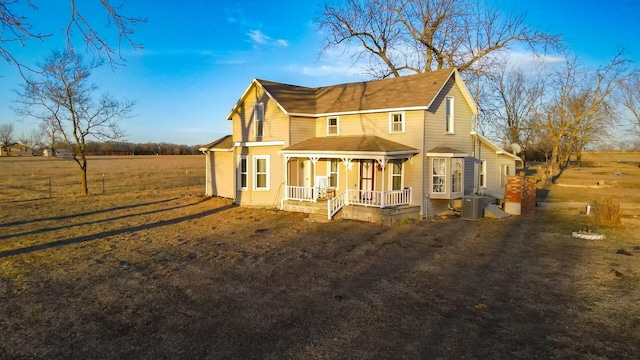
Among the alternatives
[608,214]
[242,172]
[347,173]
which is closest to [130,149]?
[242,172]

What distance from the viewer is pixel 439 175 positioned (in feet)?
59.1

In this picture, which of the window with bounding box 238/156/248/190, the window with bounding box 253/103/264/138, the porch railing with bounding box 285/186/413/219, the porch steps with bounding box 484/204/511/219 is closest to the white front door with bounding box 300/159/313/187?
the porch railing with bounding box 285/186/413/219

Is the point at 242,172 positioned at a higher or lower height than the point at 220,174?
higher

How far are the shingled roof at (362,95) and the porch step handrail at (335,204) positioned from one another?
4.60 meters

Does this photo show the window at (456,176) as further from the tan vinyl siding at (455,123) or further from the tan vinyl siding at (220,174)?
the tan vinyl siding at (220,174)

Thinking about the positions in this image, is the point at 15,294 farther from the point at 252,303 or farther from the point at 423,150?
the point at 423,150

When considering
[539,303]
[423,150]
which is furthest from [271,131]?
[539,303]

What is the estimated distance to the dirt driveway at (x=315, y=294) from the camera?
577 centimetres

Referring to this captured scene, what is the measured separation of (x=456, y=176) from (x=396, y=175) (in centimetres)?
285

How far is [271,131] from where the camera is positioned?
68.5ft

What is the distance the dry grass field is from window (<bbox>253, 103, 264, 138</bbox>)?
728 cm

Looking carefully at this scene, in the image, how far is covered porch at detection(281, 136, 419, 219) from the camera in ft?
56.0

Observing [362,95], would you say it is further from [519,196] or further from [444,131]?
[519,196]

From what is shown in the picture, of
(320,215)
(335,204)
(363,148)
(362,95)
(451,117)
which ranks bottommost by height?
(320,215)
